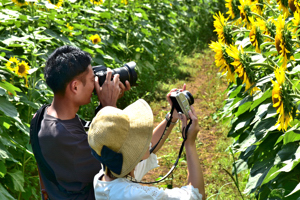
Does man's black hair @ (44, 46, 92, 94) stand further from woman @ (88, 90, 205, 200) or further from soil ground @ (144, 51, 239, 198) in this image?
soil ground @ (144, 51, 239, 198)

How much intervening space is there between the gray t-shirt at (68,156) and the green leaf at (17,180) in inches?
39.0

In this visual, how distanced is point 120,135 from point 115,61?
3.36 meters

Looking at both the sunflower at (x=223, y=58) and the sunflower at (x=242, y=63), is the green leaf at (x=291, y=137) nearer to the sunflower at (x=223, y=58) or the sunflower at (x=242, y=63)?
the sunflower at (x=242, y=63)

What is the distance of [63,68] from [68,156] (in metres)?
0.39

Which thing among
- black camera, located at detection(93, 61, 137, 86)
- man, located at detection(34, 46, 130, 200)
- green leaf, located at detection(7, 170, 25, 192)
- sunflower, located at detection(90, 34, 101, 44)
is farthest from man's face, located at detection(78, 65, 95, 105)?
sunflower, located at detection(90, 34, 101, 44)

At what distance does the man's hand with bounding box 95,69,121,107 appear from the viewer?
80.1 inches

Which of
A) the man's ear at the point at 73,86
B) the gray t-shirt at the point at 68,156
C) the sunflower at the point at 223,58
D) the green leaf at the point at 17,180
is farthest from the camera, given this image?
the green leaf at the point at 17,180

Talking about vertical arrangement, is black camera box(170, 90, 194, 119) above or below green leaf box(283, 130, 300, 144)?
above

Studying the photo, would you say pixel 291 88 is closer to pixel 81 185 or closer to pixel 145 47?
pixel 81 185

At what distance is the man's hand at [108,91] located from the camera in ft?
6.68

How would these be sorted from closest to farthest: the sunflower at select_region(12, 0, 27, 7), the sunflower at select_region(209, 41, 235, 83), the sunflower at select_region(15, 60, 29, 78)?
the sunflower at select_region(209, 41, 235, 83)
the sunflower at select_region(15, 60, 29, 78)
the sunflower at select_region(12, 0, 27, 7)

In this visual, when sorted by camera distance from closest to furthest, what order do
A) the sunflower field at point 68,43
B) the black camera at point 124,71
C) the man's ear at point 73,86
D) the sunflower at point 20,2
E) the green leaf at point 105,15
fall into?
1. the man's ear at point 73,86
2. the black camera at point 124,71
3. the sunflower field at point 68,43
4. the sunflower at point 20,2
5. the green leaf at point 105,15

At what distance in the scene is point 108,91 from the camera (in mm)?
2051

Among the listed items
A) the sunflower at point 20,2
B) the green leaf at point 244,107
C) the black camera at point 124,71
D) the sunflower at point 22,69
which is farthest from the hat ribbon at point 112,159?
the sunflower at point 20,2
